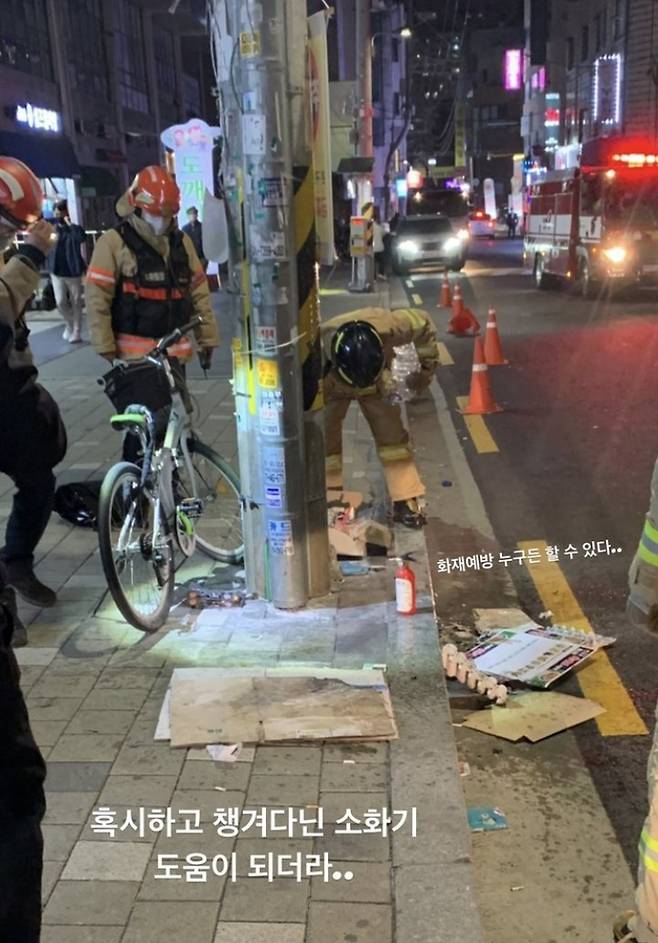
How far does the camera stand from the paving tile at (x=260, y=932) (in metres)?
2.66

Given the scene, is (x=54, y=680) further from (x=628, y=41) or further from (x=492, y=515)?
(x=628, y=41)

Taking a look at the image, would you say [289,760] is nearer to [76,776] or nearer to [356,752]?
[356,752]

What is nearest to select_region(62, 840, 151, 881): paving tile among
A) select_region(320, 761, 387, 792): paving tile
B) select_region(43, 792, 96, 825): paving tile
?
select_region(43, 792, 96, 825): paving tile

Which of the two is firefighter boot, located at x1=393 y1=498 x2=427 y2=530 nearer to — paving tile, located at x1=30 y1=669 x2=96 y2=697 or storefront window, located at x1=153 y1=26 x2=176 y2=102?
paving tile, located at x1=30 y1=669 x2=96 y2=697

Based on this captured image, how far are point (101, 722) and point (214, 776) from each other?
63cm

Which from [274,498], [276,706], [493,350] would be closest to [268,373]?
[274,498]

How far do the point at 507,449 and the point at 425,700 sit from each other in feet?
16.2

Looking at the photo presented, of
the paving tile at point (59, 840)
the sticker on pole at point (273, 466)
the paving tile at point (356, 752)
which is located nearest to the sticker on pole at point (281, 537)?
the sticker on pole at point (273, 466)

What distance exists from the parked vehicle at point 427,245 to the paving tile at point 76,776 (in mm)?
26759

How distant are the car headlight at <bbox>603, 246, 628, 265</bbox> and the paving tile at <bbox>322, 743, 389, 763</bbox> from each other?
17.7m

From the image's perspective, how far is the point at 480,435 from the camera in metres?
9.16


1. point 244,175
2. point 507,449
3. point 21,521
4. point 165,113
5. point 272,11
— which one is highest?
point 165,113

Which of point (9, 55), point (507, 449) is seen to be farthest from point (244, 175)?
point (9, 55)

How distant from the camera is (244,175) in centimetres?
432
